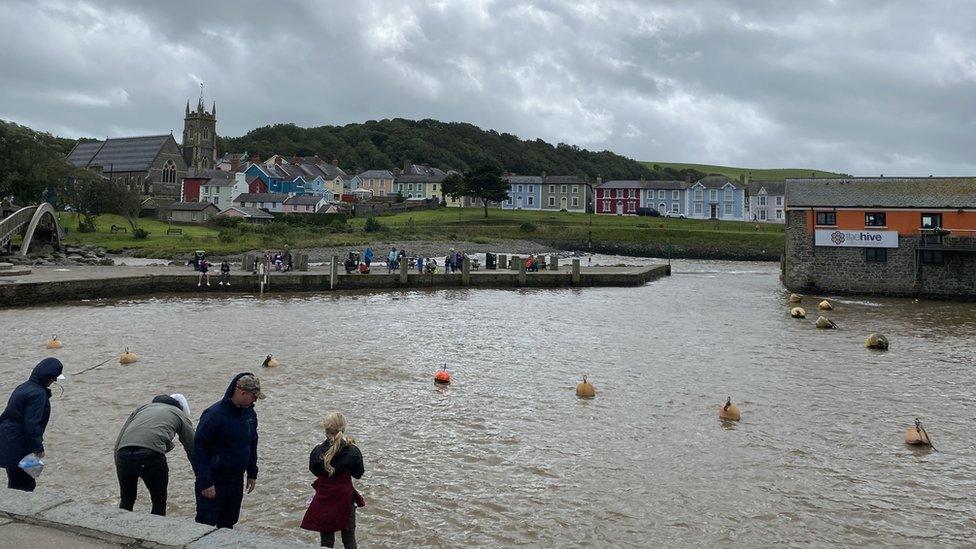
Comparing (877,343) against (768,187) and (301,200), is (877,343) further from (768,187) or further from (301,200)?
(768,187)

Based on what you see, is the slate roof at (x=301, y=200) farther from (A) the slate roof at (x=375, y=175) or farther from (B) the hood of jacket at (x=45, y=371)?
(B) the hood of jacket at (x=45, y=371)

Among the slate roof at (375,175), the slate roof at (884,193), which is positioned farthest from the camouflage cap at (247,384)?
the slate roof at (375,175)

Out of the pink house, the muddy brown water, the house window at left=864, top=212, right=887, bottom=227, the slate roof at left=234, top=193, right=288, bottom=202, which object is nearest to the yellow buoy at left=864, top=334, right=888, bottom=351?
the muddy brown water

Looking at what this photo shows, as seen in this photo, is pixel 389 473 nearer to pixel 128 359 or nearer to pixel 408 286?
pixel 128 359

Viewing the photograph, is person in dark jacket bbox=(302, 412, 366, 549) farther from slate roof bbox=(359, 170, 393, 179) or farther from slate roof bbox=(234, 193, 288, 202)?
slate roof bbox=(359, 170, 393, 179)

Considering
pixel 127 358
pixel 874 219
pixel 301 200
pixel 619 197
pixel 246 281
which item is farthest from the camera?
pixel 619 197

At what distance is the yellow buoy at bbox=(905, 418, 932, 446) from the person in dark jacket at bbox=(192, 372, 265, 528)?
41.3 feet

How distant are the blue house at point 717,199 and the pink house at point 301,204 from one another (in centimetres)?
5856

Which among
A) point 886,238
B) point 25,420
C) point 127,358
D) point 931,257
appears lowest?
point 127,358

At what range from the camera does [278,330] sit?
2612 centimetres

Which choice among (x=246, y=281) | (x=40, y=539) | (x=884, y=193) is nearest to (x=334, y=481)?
(x=40, y=539)

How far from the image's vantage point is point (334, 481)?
7.18 m

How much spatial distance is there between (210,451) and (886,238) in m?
43.5

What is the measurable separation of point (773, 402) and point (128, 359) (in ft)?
56.4
